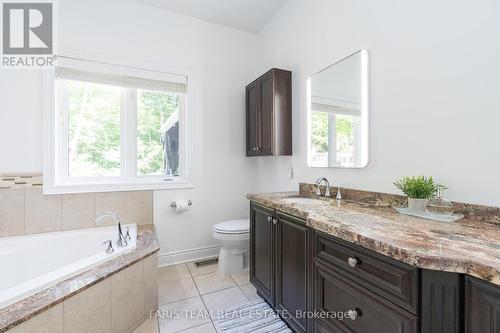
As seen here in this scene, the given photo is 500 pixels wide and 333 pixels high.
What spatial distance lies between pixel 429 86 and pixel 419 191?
576 mm

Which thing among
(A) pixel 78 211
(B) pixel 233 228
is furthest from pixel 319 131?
(A) pixel 78 211

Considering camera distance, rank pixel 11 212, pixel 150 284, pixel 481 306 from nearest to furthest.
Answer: pixel 481 306
pixel 150 284
pixel 11 212

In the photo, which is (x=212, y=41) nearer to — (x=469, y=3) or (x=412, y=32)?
(x=412, y=32)

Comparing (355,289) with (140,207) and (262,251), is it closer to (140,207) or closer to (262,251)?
(262,251)

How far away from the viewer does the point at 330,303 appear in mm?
1156

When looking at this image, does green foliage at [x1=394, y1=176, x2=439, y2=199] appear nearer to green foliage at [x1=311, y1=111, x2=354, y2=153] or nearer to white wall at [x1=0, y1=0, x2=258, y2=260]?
Answer: green foliage at [x1=311, y1=111, x2=354, y2=153]

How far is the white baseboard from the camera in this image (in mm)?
2568

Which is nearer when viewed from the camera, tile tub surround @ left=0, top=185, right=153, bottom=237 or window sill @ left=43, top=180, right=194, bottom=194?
tile tub surround @ left=0, top=185, right=153, bottom=237

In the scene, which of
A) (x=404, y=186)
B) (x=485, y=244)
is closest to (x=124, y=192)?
(x=404, y=186)

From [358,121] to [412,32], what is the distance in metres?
0.57

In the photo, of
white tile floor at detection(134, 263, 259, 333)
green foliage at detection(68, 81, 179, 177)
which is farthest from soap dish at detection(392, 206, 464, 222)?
green foliage at detection(68, 81, 179, 177)

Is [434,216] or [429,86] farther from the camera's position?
[429,86]

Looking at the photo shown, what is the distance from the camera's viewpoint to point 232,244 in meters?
2.29

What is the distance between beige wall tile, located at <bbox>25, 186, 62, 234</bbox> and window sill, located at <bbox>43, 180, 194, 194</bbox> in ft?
0.22
